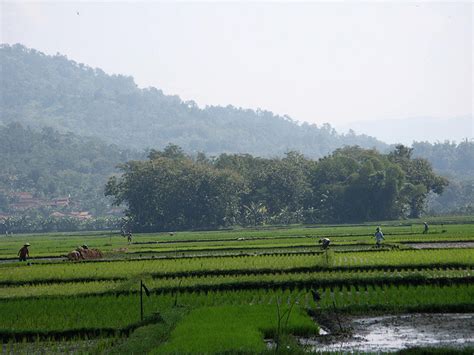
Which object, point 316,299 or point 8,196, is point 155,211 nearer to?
point 316,299

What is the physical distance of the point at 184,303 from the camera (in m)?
18.5

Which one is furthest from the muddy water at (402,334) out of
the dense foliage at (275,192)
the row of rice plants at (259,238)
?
the dense foliage at (275,192)

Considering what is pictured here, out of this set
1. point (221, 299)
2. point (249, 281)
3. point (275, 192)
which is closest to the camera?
point (221, 299)

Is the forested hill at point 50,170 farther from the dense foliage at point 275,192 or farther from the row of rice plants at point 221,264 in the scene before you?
the row of rice plants at point 221,264

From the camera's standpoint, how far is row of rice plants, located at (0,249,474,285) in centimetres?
2533

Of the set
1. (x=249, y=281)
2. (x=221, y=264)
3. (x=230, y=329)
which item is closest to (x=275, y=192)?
(x=221, y=264)

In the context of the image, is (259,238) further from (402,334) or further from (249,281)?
(402,334)

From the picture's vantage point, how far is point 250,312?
16.5 meters

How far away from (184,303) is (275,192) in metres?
66.2

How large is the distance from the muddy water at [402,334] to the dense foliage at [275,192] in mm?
63580

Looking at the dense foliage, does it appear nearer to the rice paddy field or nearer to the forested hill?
the rice paddy field

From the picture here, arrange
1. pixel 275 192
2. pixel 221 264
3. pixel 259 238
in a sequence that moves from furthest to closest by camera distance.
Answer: pixel 275 192 < pixel 259 238 < pixel 221 264

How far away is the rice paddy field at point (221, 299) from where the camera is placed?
1433cm

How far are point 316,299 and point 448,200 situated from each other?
127m
